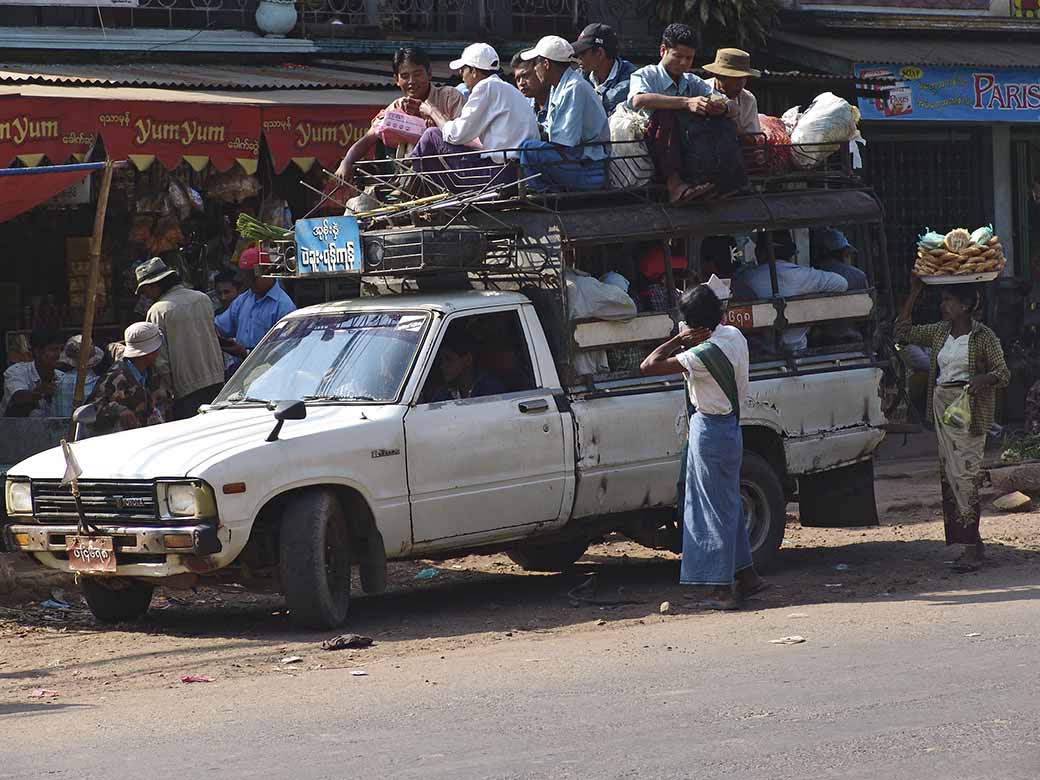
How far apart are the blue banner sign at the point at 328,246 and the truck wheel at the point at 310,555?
1601 millimetres

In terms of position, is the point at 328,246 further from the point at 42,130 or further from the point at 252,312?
the point at 42,130

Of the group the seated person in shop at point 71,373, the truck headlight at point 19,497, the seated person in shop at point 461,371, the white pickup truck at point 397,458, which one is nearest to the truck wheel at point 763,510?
the white pickup truck at point 397,458

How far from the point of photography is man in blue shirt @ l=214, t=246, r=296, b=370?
40.2ft

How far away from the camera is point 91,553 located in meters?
8.51

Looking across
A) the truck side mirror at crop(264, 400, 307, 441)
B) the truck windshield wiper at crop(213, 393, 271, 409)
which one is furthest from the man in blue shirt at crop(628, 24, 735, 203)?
the truck side mirror at crop(264, 400, 307, 441)

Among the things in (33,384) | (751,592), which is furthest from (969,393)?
(33,384)

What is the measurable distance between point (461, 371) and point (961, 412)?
314 centimetres

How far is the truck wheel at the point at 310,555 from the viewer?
8.42 metres

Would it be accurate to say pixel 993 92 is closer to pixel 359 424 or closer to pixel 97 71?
pixel 97 71

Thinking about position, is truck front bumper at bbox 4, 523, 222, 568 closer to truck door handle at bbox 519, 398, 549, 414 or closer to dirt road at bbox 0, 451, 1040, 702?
dirt road at bbox 0, 451, 1040, 702

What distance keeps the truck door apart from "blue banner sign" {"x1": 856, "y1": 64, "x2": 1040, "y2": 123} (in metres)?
8.70

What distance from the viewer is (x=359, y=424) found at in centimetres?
868

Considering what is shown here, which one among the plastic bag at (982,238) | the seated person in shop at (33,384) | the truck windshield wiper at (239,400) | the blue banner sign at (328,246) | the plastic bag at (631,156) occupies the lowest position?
the seated person in shop at (33,384)

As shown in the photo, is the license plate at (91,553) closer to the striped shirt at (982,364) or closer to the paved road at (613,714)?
the paved road at (613,714)
